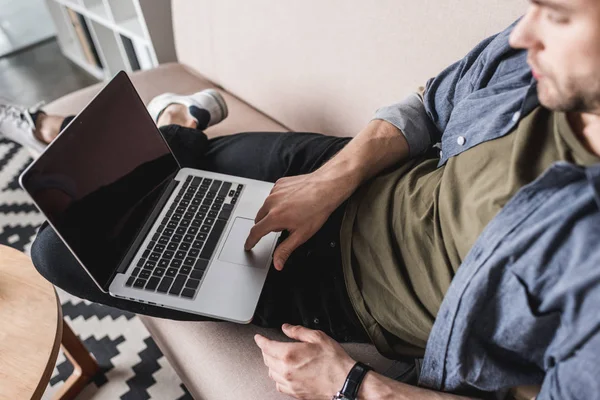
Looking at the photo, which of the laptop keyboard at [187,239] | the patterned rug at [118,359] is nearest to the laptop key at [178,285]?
the laptop keyboard at [187,239]

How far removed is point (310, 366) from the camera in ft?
2.26

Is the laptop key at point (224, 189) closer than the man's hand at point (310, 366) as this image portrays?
No

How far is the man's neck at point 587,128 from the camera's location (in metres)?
0.58

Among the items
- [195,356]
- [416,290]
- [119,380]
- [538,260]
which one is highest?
[538,260]

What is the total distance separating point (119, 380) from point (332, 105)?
898 millimetres

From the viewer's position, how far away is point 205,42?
1465 mm

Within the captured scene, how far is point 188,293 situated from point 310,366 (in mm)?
236

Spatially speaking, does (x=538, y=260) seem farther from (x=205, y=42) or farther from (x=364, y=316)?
(x=205, y=42)

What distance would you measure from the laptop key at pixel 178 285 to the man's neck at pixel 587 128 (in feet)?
2.08

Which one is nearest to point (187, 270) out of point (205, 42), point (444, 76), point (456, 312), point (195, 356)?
point (195, 356)

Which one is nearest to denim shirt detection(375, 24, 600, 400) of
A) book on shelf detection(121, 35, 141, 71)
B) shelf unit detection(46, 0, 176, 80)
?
shelf unit detection(46, 0, 176, 80)

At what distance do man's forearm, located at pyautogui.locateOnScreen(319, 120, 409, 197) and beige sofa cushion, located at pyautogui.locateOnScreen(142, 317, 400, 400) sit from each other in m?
0.31

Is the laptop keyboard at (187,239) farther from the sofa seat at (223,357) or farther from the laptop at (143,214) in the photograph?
the sofa seat at (223,357)

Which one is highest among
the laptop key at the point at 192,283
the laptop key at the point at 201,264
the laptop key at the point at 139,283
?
the laptop key at the point at 139,283
